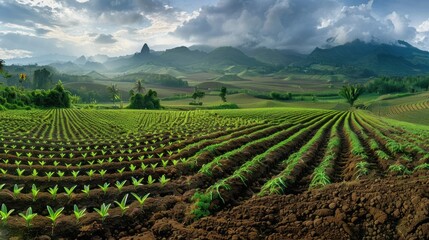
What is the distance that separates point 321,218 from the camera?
568cm

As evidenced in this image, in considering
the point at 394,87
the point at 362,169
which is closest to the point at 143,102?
the point at 362,169

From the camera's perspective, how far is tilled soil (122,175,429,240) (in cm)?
527

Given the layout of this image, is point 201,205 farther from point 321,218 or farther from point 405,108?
point 405,108

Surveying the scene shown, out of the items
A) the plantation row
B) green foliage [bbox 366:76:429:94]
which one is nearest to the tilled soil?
the plantation row

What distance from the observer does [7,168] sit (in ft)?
37.0

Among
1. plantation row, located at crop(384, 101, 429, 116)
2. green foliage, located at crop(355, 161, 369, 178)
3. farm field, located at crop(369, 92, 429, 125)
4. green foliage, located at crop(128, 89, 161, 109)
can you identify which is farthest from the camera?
green foliage, located at crop(128, 89, 161, 109)

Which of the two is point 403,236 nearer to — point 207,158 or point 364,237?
point 364,237

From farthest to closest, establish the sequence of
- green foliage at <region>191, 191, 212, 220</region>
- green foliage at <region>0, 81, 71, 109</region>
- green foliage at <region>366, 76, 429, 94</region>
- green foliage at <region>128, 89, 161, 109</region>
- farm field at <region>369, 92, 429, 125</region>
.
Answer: green foliage at <region>366, 76, 429, 94</region>, green foliage at <region>128, 89, 161, 109</region>, green foliage at <region>0, 81, 71, 109</region>, farm field at <region>369, 92, 429, 125</region>, green foliage at <region>191, 191, 212, 220</region>

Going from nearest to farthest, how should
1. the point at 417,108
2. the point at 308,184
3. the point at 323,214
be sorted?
the point at 323,214
the point at 308,184
the point at 417,108

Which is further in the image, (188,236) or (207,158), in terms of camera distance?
(207,158)

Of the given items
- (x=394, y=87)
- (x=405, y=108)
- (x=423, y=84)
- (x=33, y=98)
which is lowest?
(x=405, y=108)

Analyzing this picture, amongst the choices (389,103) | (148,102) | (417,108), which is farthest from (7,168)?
(389,103)

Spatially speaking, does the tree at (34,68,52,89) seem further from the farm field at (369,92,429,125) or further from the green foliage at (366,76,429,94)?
the green foliage at (366,76,429,94)

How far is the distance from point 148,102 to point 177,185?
72.6m
